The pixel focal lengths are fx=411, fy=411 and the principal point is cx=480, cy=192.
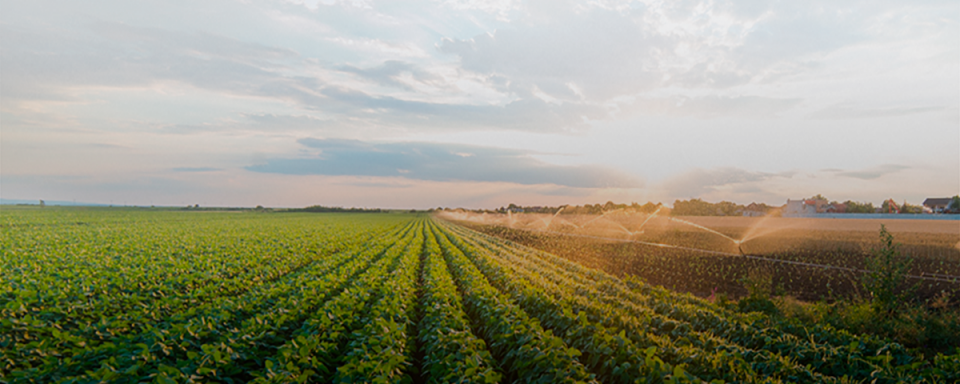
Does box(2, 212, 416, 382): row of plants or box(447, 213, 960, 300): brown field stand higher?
box(2, 212, 416, 382): row of plants

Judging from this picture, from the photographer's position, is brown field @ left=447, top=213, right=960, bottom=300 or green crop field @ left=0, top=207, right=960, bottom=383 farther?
brown field @ left=447, top=213, right=960, bottom=300

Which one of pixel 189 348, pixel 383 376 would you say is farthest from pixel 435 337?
pixel 189 348

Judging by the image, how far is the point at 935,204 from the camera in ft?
288

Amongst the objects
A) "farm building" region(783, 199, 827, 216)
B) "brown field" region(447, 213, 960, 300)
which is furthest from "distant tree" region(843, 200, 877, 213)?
"brown field" region(447, 213, 960, 300)

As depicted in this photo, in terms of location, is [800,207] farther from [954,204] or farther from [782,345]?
[782,345]

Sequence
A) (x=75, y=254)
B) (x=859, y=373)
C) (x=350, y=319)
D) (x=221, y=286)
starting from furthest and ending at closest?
(x=75, y=254) < (x=221, y=286) < (x=350, y=319) < (x=859, y=373)

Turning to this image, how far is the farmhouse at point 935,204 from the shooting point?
84613mm

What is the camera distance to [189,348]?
6.76 meters

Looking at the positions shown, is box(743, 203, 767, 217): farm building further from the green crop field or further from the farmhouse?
the green crop field

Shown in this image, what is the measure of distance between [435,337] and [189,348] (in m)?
4.02

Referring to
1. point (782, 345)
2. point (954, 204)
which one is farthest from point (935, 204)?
point (782, 345)

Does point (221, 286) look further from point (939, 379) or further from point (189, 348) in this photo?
point (939, 379)

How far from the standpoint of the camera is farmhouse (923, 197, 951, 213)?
8461cm

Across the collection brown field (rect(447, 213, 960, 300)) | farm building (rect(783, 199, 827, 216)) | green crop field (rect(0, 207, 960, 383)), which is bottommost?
brown field (rect(447, 213, 960, 300))
